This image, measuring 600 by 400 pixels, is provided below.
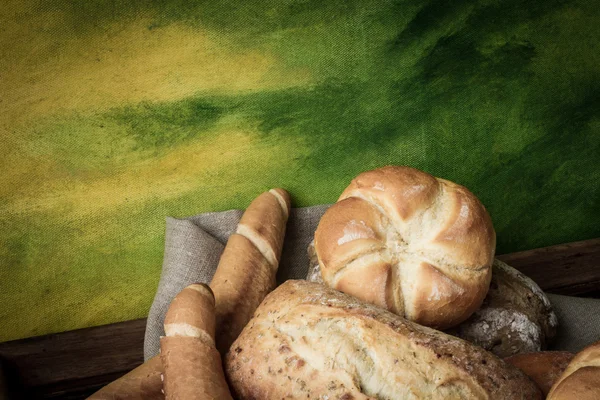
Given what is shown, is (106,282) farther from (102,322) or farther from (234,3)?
(234,3)

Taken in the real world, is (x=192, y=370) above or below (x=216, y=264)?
above

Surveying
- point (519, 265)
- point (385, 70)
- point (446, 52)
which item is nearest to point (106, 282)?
point (385, 70)

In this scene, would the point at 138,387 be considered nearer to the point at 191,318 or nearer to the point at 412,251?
the point at 191,318

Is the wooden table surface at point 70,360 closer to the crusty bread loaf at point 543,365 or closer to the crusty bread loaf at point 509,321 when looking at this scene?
the crusty bread loaf at point 509,321

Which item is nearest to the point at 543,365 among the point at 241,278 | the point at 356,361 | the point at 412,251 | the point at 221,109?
the point at 412,251

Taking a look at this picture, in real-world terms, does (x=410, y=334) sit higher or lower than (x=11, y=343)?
higher

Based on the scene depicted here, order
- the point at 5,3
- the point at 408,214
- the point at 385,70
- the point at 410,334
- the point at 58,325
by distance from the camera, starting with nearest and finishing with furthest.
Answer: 1. the point at 410,334
2. the point at 408,214
3. the point at 5,3
4. the point at 58,325
5. the point at 385,70
